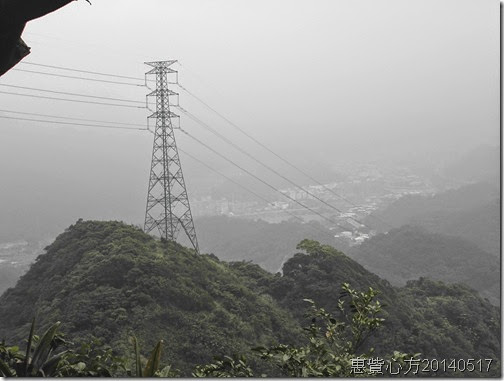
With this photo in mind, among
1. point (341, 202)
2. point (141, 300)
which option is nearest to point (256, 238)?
point (341, 202)

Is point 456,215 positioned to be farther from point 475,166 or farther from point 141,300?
point 475,166

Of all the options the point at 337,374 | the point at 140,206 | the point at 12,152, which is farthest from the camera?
the point at 12,152

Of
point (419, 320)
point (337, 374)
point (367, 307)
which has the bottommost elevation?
point (419, 320)

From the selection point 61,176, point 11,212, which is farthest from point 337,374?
point 61,176

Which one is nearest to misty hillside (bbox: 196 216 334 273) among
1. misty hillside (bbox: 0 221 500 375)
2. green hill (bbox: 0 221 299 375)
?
misty hillside (bbox: 0 221 500 375)

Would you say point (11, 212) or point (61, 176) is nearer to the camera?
point (11, 212)

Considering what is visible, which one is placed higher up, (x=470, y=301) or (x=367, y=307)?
(x=367, y=307)

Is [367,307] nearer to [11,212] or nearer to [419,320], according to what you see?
[419,320]

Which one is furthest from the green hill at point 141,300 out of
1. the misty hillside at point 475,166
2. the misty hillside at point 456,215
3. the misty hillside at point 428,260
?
the misty hillside at point 475,166
